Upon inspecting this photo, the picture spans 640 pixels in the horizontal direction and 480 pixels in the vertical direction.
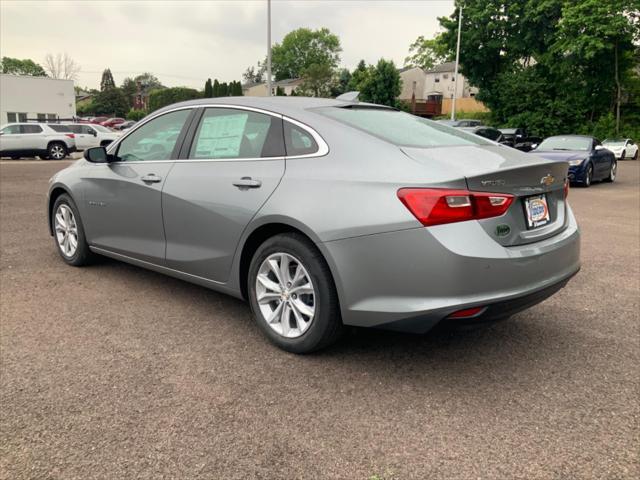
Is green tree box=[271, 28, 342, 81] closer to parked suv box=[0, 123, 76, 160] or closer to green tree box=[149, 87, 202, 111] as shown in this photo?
green tree box=[149, 87, 202, 111]

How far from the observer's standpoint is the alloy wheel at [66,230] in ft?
17.5

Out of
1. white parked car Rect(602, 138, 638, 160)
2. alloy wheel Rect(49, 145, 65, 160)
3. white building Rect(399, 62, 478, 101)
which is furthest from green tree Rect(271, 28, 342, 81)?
alloy wheel Rect(49, 145, 65, 160)

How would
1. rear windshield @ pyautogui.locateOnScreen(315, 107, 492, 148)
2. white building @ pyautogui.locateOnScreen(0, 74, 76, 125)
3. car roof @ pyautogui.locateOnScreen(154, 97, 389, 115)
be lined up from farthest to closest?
white building @ pyautogui.locateOnScreen(0, 74, 76, 125), car roof @ pyautogui.locateOnScreen(154, 97, 389, 115), rear windshield @ pyautogui.locateOnScreen(315, 107, 492, 148)

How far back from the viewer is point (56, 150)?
921 inches

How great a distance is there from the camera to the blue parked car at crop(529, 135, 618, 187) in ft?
47.1

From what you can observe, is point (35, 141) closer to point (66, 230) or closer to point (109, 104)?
point (66, 230)

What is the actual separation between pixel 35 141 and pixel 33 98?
96.6 feet

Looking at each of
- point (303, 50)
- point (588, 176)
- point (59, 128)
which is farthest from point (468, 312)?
point (303, 50)

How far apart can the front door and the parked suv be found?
20459 millimetres

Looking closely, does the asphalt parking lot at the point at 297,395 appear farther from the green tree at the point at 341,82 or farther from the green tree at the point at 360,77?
the green tree at the point at 341,82

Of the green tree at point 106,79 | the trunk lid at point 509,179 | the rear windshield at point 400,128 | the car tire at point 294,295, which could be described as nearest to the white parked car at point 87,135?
the rear windshield at point 400,128

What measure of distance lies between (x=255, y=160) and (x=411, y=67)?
80.9m

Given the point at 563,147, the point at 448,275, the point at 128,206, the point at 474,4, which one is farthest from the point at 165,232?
the point at 474,4

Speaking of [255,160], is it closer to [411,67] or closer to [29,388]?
[29,388]
